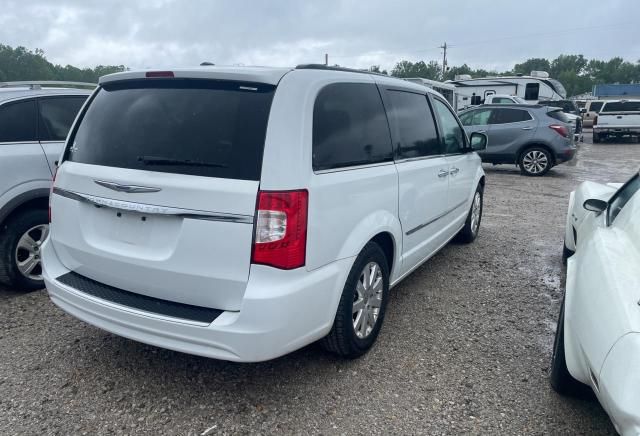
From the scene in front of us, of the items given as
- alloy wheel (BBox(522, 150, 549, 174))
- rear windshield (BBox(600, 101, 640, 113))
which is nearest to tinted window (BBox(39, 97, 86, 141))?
alloy wheel (BBox(522, 150, 549, 174))

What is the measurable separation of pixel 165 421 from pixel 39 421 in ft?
2.18

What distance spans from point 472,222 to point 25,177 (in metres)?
4.58

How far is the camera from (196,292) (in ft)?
7.89

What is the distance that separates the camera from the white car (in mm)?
1778

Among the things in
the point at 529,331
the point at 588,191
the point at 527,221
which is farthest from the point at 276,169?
the point at 527,221

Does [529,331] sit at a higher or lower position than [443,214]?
lower

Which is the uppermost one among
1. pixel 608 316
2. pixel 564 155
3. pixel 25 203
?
pixel 25 203

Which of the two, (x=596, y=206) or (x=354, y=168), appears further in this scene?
(x=596, y=206)

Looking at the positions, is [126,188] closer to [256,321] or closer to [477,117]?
[256,321]

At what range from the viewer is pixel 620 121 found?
2034 centimetres

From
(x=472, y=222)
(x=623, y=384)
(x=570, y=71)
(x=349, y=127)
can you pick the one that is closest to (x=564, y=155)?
(x=472, y=222)

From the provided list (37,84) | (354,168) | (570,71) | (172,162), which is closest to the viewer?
(172,162)

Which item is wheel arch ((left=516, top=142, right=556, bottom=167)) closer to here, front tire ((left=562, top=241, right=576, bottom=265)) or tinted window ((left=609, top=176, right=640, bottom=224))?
front tire ((left=562, top=241, right=576, bottom=265))

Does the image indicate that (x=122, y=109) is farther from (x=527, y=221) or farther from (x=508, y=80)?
(x=508, y=80)
